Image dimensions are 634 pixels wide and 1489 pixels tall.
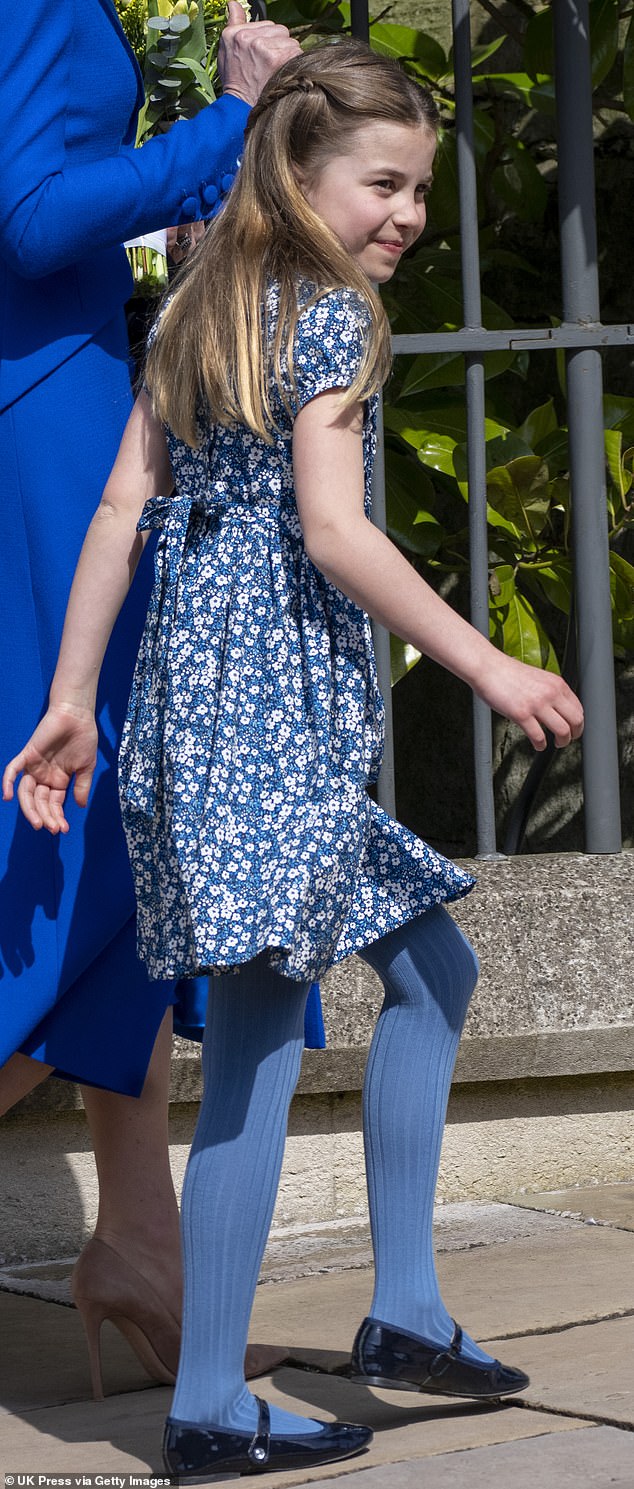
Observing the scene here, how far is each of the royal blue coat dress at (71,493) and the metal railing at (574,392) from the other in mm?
877

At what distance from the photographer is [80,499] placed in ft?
Result: 6.89

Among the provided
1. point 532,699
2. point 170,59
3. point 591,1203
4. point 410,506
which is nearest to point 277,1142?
point 532,699

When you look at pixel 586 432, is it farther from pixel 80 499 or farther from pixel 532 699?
pixel 532 699

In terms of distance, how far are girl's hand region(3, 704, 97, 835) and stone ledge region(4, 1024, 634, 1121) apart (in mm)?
802

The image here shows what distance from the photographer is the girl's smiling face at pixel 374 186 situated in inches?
74.2

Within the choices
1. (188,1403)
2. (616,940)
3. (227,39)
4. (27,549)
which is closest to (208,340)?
(27,549)

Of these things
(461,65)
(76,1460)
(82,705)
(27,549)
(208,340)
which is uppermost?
(461,65)

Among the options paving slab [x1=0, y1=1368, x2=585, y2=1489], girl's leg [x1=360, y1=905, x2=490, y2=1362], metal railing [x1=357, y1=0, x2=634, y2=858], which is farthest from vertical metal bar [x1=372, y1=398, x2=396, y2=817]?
paving slab [x1=0, y1=1368, x2=585, y2=1489]

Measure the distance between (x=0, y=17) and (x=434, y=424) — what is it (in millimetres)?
1454

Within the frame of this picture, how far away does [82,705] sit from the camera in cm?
195

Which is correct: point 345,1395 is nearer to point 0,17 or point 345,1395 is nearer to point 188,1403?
point 188,1403

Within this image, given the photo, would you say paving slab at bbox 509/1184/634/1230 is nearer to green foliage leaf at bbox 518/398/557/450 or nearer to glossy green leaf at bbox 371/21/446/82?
green foliage leaf at bbox 518/398/557/450

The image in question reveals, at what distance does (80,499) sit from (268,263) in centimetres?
39

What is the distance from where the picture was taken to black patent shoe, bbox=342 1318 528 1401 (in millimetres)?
1905
